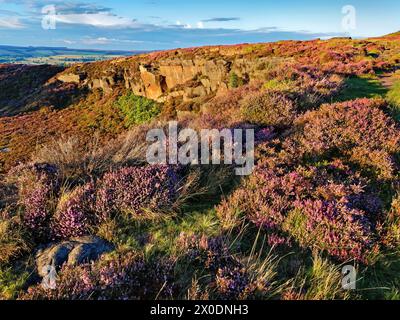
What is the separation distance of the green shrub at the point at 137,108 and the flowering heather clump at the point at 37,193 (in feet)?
99.0

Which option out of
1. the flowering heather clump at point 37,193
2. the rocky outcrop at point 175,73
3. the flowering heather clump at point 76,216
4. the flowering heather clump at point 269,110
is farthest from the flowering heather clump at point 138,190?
the rocky outcrop at point 175,73

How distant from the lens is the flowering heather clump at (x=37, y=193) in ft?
16.7

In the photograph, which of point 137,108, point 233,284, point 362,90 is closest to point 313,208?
point 233,284

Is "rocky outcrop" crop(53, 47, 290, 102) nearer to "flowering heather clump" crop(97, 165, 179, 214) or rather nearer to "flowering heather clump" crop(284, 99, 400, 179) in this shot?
"flowering heather clump" crop(284, 99, 400, 179)

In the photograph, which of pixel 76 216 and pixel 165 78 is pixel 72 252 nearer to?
pixel 76 216

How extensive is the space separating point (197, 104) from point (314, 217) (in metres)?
25.0

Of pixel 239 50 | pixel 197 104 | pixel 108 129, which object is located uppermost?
pixel 239 50

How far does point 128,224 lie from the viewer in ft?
17.2

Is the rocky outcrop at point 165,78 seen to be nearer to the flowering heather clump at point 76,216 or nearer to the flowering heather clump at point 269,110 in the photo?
the flowering heather clump at point 269,110

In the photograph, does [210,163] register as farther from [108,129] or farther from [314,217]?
[108,129]

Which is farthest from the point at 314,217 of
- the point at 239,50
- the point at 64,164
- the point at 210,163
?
the point at 239,50

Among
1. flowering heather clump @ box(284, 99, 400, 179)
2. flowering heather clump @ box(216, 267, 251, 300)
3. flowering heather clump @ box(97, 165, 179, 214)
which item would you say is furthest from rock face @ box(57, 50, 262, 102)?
flowering heather clump @ box(216, 267, 251, 300)

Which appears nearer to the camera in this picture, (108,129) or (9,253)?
(9,253)
